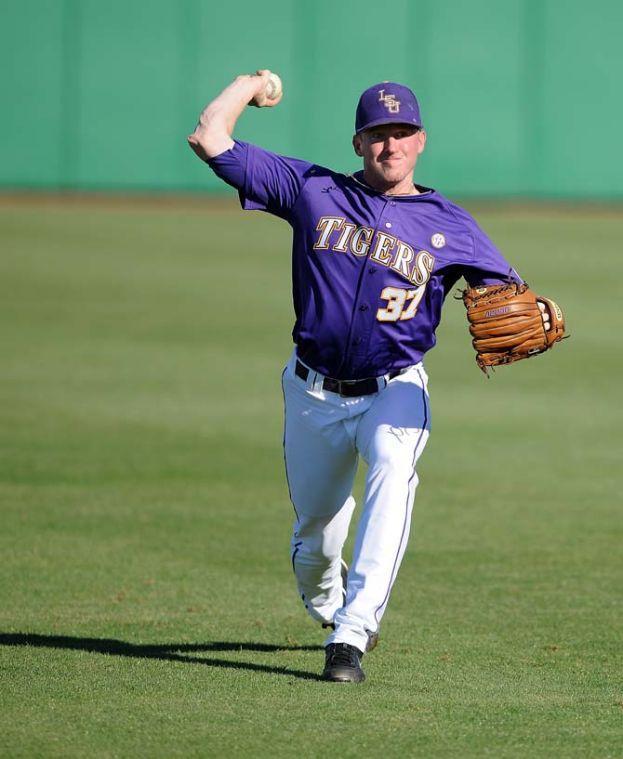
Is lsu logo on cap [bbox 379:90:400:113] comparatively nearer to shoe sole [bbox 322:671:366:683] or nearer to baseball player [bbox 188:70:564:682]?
baseball player [bbox 188:70:564:682]

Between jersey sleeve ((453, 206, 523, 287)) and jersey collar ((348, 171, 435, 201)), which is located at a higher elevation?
jersey collar ((348, 171, 435, 201))

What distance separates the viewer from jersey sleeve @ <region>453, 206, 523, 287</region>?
518 centimetres

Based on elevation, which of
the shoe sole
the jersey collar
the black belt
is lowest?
the shoe sole

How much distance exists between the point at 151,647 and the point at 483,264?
1.91 metres

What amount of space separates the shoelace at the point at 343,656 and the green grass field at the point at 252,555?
3.3 inches

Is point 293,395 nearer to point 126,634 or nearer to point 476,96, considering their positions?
point 126,634

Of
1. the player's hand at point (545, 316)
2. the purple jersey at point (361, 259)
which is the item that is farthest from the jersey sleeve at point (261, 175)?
the player's hand at point (545, 316)

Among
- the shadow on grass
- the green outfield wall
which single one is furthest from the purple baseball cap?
the green outfield wall

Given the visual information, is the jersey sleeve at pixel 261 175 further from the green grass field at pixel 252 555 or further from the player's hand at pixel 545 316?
the green grass field at pixel 252 555

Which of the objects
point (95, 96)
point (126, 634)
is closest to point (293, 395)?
point (126, 634)

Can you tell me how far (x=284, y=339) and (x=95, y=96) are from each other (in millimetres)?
15029

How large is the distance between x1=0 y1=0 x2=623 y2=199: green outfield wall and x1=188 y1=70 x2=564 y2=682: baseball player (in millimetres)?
23843

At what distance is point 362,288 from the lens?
504cm

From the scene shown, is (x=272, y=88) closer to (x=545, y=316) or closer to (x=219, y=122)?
A: (x=219, y=122)
